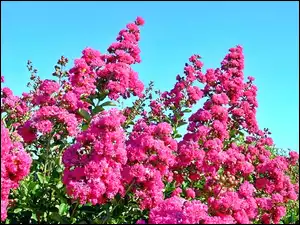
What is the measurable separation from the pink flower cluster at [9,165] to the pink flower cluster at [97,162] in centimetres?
55

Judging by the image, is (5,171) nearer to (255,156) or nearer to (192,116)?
(192,116)

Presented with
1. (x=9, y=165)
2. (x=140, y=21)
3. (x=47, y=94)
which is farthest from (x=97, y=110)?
(x=9, y=165)

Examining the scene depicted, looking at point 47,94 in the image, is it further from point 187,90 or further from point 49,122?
point 187,90

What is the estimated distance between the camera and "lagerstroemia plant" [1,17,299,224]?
14.9 feet

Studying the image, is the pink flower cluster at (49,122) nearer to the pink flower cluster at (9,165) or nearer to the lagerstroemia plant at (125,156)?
the lagerstroemia plant at (125,156)

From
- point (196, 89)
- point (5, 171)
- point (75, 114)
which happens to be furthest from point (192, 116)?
point (5, 171)

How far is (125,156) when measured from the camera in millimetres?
4938

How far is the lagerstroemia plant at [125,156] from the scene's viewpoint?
179 inches

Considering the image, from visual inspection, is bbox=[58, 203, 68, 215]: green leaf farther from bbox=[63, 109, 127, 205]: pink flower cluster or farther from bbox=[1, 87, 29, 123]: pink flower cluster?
bbox=[1, 87, 29, 123]: pink flower cluster

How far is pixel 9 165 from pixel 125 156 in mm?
1250

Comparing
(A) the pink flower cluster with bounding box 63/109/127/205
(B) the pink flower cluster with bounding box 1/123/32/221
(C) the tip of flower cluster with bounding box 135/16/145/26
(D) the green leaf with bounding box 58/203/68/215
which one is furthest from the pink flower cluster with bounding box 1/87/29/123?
(B) the pink flower cluster with bounding box 1/123/32/221

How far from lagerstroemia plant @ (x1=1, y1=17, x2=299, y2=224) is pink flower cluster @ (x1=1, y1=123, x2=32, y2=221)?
1cm

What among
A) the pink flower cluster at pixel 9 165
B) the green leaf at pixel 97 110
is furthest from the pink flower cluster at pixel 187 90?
the pink flower cluster at pixel 9 165

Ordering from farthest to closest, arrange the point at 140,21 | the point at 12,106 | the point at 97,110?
the point at 140,21
the point at 12,106
the point at 97,110
